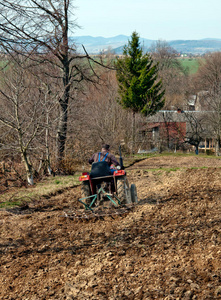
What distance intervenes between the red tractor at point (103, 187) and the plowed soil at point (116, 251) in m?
0.43

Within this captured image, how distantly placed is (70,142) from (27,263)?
13600 mm

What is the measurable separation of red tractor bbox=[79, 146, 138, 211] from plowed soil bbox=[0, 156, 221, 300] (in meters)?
0.43

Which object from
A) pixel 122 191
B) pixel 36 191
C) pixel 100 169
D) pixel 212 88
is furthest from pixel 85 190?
pixel 212 88

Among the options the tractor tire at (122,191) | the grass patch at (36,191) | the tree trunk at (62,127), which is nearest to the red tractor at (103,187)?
the tractor tire at (122,191)

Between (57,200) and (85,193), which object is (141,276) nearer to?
(85,193)

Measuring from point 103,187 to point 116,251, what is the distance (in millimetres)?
2490

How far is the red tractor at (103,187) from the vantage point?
27.7 ft

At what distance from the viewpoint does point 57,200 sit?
10656 mm

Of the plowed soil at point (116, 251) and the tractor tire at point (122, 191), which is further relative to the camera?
the tractor tire at point (122, 191)

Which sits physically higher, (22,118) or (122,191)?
(22,118)

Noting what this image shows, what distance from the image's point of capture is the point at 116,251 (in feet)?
20.6

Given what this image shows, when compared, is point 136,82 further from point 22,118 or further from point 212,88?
point 22,118

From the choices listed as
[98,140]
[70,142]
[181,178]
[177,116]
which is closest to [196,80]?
[177,116]

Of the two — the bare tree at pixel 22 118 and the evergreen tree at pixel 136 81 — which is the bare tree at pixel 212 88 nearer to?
the evergreen tree at pixel 136 81
